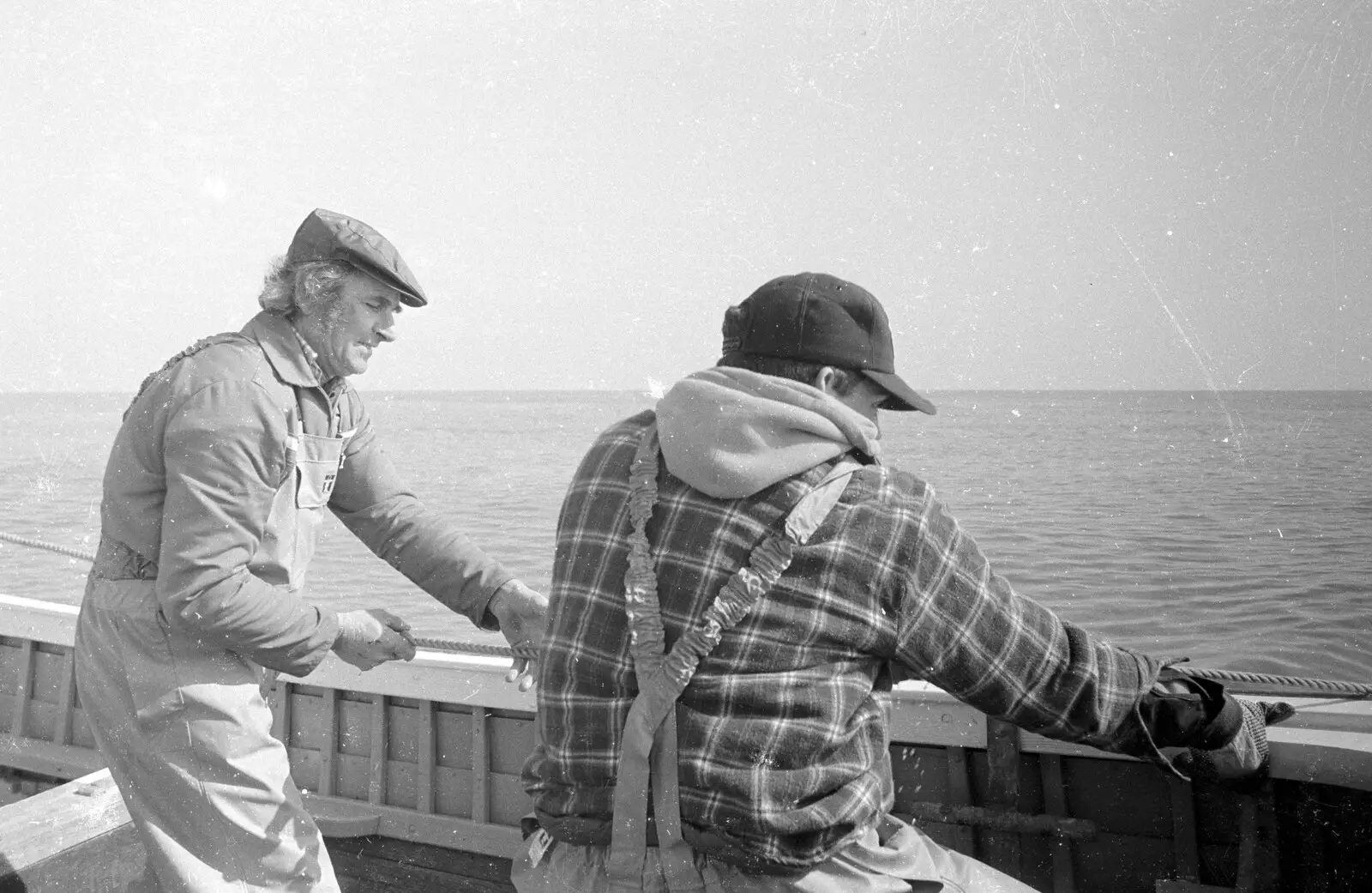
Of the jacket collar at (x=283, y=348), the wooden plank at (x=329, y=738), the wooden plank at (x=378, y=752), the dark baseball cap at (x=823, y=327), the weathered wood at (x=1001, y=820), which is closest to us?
the dark baseball cap at (x=823, y=327)

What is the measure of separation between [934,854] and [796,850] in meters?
0.31

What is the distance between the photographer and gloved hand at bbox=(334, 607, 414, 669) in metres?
2.27

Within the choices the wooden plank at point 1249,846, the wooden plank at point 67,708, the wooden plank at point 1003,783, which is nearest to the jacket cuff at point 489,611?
the wooden plank at point 1003,783

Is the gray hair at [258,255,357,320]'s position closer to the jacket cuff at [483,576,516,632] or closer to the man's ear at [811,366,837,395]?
the jacket cuff at [483,576,516,632]

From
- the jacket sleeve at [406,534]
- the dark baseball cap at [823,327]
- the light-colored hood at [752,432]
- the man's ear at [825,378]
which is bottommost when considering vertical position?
the jacket sleeve at [406,534]

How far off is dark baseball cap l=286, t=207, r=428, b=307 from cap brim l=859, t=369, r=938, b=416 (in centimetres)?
114

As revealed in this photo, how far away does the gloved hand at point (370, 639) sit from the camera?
7.45ft

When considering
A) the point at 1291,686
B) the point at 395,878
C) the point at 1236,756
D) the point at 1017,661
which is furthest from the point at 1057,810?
the point at 395,878

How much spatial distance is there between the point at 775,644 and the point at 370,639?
44.3 inches

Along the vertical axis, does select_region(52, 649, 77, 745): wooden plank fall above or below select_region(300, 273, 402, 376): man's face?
below

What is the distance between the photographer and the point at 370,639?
2283 mm

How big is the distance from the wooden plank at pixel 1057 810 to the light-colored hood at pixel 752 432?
149 centimetres

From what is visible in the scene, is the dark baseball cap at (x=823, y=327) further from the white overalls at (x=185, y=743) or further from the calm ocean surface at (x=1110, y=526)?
the calm ocean surface at (x=1110, y=526)

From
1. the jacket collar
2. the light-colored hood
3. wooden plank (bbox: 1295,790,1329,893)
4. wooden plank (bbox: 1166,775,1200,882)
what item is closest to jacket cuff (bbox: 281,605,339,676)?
the jacket collar
